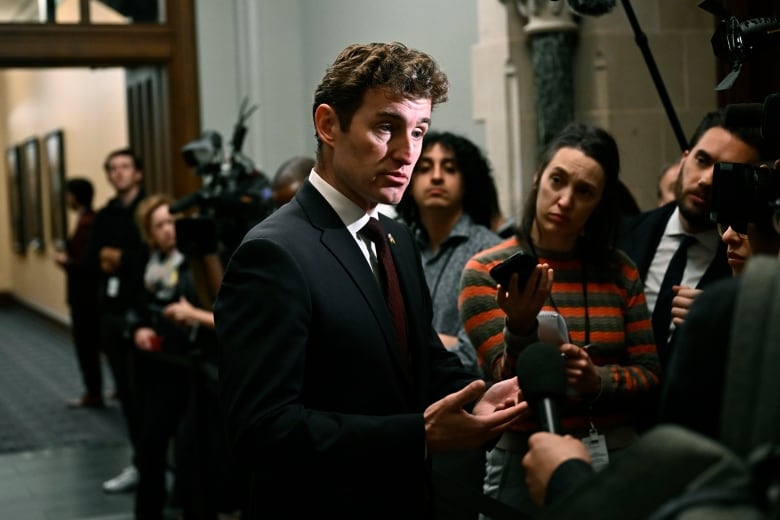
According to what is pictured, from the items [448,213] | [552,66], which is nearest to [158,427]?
[448,213]

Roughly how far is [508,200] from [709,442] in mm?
4229

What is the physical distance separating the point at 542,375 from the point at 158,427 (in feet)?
13.0

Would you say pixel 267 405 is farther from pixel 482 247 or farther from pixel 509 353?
pixel 482 247

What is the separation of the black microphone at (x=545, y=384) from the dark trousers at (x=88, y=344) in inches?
304

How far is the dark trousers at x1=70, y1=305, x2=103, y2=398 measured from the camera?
356 inches

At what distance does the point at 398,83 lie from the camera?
2105mm

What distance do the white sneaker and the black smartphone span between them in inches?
176

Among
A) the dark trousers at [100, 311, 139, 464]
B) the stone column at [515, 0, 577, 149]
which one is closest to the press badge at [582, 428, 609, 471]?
the stone column at [515, 0, 577, 149]

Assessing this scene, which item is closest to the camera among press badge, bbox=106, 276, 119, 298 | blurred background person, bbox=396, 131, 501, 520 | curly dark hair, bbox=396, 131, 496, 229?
blurred background person, bbox=396, 131, 501, 520

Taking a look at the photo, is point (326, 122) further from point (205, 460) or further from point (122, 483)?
point (122, 483)

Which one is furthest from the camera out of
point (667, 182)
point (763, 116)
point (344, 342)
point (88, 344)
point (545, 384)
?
point (88, 344)

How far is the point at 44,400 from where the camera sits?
9492 mm

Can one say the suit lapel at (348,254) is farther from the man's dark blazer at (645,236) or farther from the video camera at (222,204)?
the video camera at (222,204)

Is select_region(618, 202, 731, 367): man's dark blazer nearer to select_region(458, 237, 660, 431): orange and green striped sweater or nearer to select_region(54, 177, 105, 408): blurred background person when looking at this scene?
select_region(458, 237, 660, 431): orange and green striped sweater
